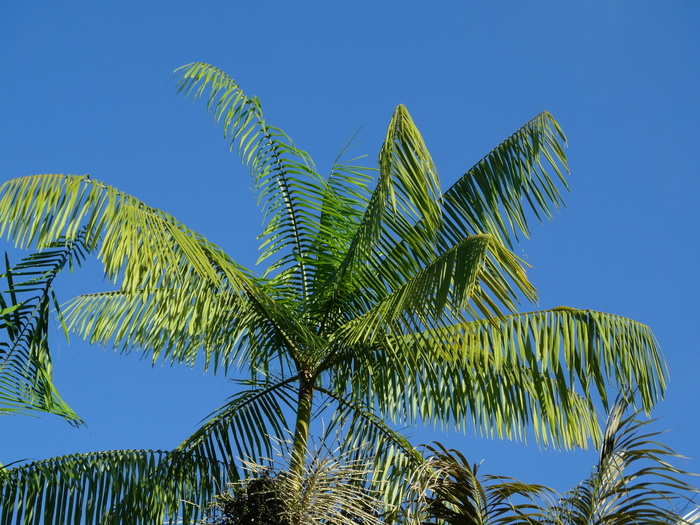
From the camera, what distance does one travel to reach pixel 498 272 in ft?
22.7

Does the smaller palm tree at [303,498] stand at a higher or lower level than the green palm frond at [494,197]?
lower

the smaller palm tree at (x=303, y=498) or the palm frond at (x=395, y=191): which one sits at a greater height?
the palm frond at (x=395, y=191)

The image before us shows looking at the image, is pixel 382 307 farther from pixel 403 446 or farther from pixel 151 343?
pixel 151 343

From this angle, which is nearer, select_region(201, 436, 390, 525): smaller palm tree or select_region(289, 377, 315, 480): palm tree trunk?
select_region(201, 436, 390, 525): smaller palm tree

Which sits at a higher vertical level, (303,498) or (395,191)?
(395,191)

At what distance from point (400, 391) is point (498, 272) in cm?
148

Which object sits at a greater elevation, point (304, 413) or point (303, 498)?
point (304, 413)

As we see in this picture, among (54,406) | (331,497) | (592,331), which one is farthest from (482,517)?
(54,406)

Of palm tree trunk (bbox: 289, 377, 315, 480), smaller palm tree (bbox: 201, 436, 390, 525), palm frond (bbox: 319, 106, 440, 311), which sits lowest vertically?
smaller palm tree (bbox: 201, 436, 390, 525)

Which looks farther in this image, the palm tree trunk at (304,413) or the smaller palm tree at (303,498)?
the palm tree trunk at (304,413)

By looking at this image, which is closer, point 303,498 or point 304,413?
point 303,498

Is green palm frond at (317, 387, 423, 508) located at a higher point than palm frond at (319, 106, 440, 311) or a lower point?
lower

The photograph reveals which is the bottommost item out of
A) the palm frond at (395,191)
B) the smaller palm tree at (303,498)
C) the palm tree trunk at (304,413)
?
the smaller palm tree at (303,498)

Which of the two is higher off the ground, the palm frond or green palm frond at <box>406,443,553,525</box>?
the palm frond
